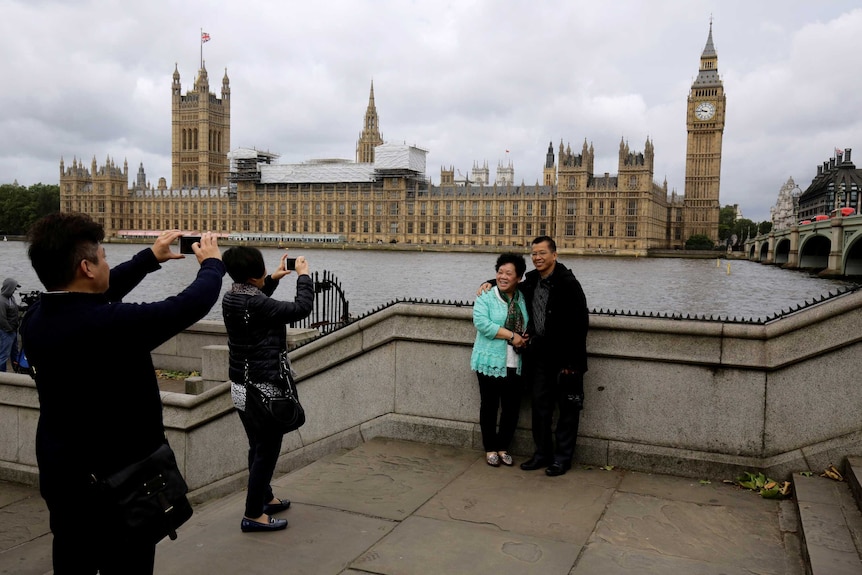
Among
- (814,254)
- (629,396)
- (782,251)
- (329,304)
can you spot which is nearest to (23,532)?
(329,304)

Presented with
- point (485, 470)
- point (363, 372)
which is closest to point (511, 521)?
point (485, 470)

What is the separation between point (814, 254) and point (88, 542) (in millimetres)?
61012

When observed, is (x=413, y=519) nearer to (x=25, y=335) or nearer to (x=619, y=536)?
(x=619, y=536)

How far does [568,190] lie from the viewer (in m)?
89.8

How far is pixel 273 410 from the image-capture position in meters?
3.69

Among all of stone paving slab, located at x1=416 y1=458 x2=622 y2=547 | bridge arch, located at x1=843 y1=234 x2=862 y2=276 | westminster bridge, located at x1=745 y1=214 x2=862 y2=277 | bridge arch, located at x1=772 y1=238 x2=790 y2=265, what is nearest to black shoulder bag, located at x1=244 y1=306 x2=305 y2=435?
stone paving slab, located at x1=416 y1=458 x2=622 y2=547

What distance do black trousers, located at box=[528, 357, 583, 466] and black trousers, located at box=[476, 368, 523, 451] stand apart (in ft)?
0.44

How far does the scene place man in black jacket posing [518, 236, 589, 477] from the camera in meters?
4.53

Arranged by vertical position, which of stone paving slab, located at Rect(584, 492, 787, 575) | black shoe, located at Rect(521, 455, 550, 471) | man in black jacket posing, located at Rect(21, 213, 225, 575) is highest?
man in black jacket posing, located at Rect(21, 213, 225, 575)

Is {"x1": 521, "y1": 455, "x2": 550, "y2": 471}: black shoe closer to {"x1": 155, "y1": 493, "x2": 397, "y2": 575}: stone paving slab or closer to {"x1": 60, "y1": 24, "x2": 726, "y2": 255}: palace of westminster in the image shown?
{"x1": 155, "y1": 493, "x2": 397, "y2": 575}: stone paving slab

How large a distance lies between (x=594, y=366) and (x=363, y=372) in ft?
5.77

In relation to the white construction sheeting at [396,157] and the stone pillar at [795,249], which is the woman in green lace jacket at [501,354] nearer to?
the stone pillar at [795,249]

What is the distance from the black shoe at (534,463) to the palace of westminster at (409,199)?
8307 cm

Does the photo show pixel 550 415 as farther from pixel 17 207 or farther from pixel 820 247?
pixel 17 207
